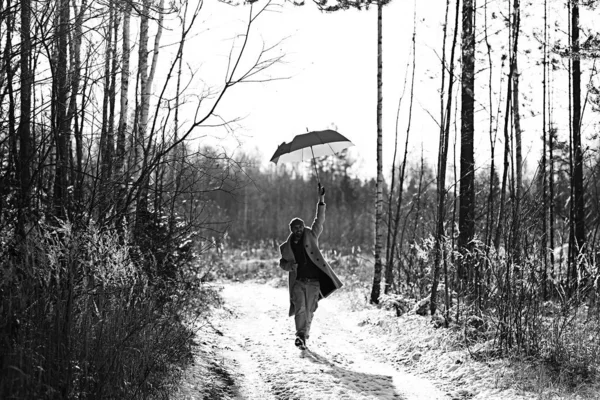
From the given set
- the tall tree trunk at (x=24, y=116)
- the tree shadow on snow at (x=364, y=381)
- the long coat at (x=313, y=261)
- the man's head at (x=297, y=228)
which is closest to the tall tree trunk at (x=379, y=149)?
the long coat at (x=313, y=261)

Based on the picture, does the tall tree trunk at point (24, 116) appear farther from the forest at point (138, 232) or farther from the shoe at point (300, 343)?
the shoe at point (300, 343)

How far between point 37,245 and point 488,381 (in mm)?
4818

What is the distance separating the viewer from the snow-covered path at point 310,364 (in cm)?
575

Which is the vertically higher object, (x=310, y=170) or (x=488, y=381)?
(x=310, y=170)

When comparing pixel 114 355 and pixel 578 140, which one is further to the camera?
pixel 578 140

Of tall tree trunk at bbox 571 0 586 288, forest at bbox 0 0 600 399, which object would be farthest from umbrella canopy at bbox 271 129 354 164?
tall tree trunk at bbox 571 0 586 288

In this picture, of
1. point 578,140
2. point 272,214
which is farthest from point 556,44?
point 272,214

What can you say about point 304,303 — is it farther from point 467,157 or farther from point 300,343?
point 467,157

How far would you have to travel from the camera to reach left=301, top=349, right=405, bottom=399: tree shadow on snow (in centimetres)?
574

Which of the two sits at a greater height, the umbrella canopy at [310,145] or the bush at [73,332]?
the umbrella canopy at [310,145]

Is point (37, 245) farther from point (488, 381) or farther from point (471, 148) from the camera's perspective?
point (471, 148)

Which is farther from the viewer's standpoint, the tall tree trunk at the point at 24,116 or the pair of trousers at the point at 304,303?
the pair of trousers at the point at 304,303

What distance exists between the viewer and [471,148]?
9.76 m

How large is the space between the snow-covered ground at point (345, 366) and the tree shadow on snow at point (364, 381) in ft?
0.04
